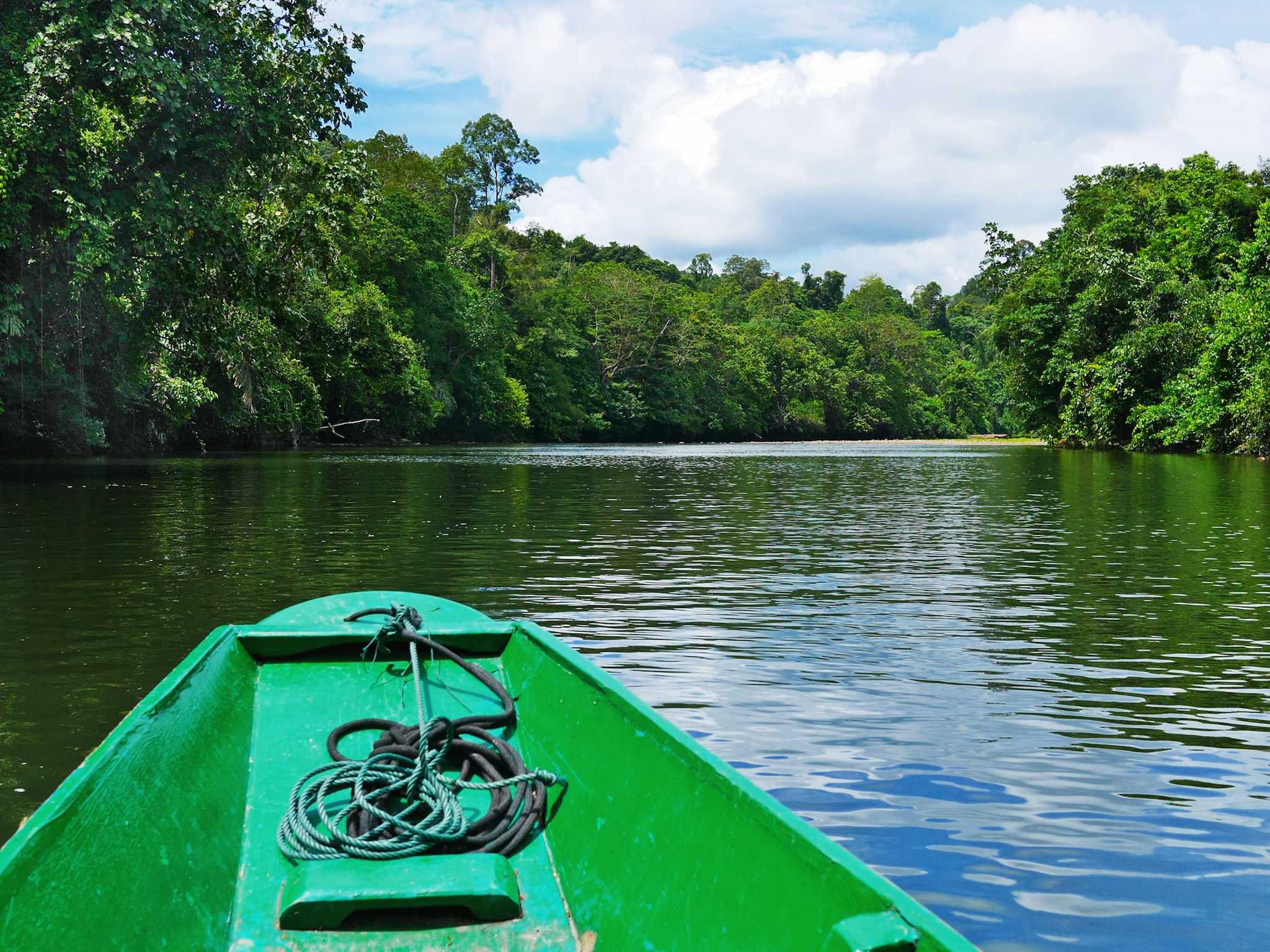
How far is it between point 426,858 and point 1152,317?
44.6m

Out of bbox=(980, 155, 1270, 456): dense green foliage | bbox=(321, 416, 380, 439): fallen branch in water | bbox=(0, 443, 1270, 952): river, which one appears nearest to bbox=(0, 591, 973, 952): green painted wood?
bbox=(0, 443, 1270, 952): river

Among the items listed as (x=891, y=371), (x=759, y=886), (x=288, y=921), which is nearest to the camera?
(x=759, y=886)

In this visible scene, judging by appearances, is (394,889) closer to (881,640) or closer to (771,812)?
(771,812)

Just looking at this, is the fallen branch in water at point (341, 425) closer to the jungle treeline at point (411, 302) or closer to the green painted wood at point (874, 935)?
the jungle treeline at point (411, 302)

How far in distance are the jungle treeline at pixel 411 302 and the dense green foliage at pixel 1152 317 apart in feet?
0.46

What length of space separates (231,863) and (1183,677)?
220 inches

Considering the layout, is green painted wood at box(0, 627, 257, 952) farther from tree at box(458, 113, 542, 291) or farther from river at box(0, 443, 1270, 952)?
tree at box(458, 113, 542, 291)

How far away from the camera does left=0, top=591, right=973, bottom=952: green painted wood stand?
2455 mm

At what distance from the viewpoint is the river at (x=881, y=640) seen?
415 centimetres

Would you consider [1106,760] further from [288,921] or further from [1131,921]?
[288,921]

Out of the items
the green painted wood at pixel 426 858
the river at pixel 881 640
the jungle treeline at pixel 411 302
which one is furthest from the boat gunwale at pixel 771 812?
the jungle treeline at pixel 411 302

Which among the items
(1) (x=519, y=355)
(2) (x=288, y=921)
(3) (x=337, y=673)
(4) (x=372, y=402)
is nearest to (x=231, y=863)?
(2) (x=288, y=921)

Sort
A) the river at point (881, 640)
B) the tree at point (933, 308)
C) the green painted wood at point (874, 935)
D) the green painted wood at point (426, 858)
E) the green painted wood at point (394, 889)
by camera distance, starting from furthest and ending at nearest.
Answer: the tree at point (933, 308) < the river at point (881, 640) < the green painted wood at point (394, 889) < the green painted wood at point (426, 858) < the green painted wood at point (874, 935)

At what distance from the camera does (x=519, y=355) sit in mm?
64062
